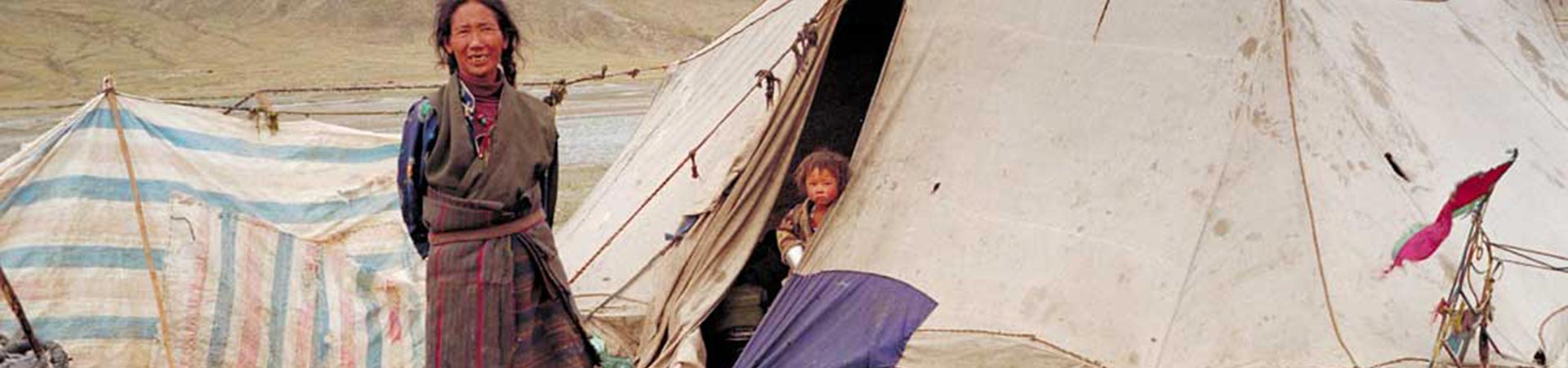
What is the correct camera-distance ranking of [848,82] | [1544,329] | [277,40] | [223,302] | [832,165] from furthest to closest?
[277,40]
[848,82]
[223,302]
[832,165]
[1544,329]

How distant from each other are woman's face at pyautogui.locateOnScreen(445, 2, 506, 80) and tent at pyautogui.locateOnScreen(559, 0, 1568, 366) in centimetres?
157

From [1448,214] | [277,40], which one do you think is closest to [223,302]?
[1448,214]

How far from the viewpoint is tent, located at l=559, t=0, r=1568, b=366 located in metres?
3.89

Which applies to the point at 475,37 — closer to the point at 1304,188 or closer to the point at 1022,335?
the point at 1022,335

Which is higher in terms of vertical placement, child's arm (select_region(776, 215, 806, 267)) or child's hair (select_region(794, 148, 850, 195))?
child's hair (select_region(794, 148, 850, 195))

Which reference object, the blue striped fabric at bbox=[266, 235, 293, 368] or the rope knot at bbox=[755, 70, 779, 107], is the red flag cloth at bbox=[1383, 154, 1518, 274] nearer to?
the rope knot at bbox=[755, 70, 779, 107]

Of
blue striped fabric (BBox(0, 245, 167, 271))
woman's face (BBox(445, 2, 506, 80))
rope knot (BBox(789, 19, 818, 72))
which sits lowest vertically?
blue striped fabric (BBox(0, 245, 167, 271))

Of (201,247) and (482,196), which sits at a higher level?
(482,196)

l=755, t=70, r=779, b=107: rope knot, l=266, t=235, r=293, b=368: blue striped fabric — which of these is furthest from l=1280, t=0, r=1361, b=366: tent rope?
l=266, t=235, r=293, b=368: blue striped fabric

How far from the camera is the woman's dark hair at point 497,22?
3.08 m

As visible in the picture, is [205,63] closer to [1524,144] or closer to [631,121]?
[631,121]

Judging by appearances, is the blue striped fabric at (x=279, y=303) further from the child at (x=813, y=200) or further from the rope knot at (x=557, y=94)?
the child at (x=813, y=200)

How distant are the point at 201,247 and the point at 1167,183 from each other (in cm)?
298

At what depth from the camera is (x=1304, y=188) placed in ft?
12.9
